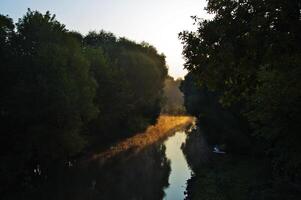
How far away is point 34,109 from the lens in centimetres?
4184

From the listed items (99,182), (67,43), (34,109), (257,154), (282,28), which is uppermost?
(67,43)

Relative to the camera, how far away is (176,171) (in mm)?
51906

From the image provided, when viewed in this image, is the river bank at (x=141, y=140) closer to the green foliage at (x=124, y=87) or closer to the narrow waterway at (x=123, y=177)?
the narrow waterway at (x=123, y=177)

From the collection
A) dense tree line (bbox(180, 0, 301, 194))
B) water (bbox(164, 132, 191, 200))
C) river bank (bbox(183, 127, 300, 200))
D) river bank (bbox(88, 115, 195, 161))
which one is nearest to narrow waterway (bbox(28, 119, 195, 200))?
water (bbox(164, 132, 191, 200))

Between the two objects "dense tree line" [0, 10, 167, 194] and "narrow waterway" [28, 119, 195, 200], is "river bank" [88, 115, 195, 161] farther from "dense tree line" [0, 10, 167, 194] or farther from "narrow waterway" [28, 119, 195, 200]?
"dense tree line" [0, 10, 167, 194]

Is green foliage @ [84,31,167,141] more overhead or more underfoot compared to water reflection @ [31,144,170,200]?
more overhead

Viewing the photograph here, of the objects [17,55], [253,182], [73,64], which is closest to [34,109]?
[17,55]

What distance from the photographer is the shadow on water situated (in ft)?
133

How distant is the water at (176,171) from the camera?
135ft

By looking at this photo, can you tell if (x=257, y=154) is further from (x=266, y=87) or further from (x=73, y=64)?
(x=266, y=87)

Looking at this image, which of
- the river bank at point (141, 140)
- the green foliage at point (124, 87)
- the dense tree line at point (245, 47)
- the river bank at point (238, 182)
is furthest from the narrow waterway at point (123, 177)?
the dense tree line at point (245, 47)

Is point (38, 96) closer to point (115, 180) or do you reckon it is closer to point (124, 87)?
point (115, 180)

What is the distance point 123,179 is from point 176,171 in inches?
284

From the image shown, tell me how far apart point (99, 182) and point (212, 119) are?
732 inches
